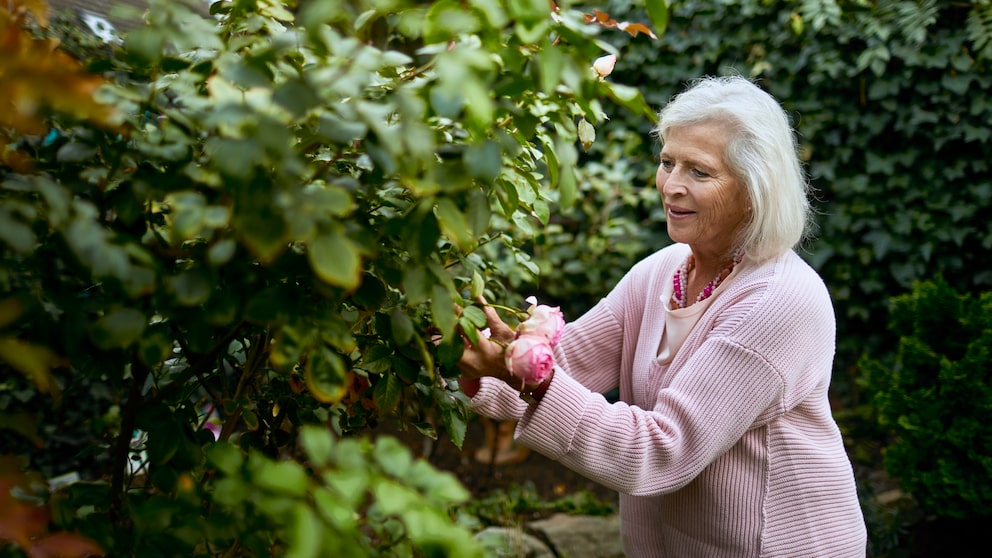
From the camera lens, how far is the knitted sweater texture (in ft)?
5.02

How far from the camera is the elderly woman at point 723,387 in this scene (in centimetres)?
154

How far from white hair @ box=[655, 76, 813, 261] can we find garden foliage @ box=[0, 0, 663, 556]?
0.70 metres

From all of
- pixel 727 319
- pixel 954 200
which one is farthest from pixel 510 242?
pixel 954 200

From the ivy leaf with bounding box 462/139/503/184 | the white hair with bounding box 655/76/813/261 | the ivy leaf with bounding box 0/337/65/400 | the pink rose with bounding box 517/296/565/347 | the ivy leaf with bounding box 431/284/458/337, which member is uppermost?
the ivy leaf with bounding box 462/139/503/184

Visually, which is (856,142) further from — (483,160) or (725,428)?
(483,160)

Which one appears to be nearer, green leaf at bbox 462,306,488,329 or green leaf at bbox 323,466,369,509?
green leaf at bbox 323,466,369,509

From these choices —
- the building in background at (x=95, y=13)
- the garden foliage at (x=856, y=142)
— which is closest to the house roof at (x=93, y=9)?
the building in background at (x=95, y=13)

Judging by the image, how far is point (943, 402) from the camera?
295 centimetres

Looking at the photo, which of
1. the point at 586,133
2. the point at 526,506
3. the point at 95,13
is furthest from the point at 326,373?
the point at 95,13

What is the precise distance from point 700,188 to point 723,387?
45cm

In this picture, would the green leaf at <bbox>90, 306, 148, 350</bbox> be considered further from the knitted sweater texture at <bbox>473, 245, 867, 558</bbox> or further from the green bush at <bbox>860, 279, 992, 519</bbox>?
the green bush at <bbox>860, 279, 992, 519</bbox>

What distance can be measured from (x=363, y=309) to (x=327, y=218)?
0.52m

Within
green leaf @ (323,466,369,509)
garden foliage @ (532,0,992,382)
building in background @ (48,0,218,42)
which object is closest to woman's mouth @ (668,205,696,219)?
green leaf @ (323,466,369,509)

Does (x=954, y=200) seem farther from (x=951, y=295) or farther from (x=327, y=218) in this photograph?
(x=327, y=218)
